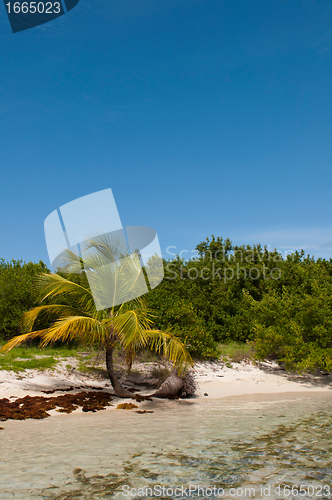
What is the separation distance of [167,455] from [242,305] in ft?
56.0

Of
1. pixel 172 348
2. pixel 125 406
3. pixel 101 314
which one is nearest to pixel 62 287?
pixel 101 314

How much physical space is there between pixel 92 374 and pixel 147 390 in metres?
2.36

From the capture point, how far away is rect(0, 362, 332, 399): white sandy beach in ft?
40.7

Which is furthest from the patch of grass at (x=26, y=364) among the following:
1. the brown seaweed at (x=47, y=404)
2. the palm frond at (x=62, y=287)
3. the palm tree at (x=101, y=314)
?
the palm frond at (x=62, y=287)

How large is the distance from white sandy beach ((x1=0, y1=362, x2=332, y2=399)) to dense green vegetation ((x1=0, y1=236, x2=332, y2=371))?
741 millimetres

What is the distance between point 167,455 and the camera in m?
6.94

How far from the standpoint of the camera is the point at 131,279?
495 inches

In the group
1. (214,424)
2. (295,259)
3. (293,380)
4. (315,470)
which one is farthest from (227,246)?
(315,470)

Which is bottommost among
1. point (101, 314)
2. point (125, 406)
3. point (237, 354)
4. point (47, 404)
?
point (125, 406)

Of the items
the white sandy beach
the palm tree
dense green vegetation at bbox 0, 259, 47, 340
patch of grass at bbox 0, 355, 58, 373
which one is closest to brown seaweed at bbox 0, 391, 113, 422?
the white sandy beach

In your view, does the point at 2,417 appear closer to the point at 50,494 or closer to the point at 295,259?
the point at 50,494

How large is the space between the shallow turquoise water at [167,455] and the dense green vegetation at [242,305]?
5.78 meters

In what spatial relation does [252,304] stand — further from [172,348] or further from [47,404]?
[47,404]

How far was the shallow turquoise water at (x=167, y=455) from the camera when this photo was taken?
215 inches
